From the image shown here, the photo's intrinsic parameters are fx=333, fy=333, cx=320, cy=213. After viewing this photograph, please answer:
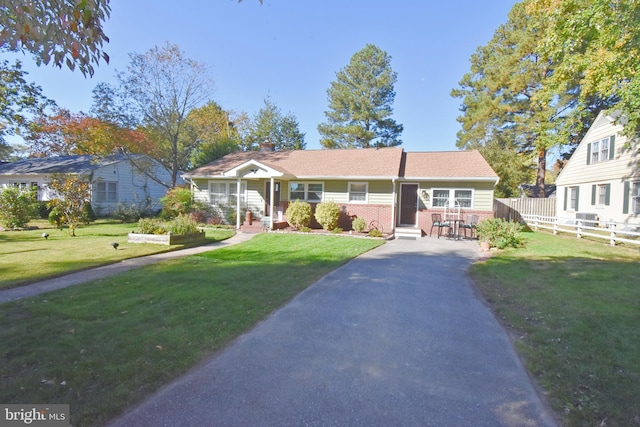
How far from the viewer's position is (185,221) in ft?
38.0

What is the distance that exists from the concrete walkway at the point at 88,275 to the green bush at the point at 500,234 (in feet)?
31.0

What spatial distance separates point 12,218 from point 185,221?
29.4ft

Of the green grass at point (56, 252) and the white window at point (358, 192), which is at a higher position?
the white window at point (358, 192)

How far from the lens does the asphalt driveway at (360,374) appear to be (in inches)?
99.0

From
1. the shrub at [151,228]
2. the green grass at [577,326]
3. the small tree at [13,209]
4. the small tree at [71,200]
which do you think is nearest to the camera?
the green grass at [577,326]

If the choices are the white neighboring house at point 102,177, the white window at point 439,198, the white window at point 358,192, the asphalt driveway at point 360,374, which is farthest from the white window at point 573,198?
the white neighboring house at point 102,177

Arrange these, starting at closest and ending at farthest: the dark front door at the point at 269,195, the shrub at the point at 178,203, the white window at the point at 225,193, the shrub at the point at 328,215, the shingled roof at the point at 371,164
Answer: the shrub at the point at 328,215, the shingled roof at the point at 371,164, the dark front door at the point at 269,195, the shrub at the point at 178,203, the white window at the point at 225,193

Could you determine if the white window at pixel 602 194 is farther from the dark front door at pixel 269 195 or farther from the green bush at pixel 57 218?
the green bush at pixel 57 218

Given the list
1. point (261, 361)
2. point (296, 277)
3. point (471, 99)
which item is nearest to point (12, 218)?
point (296, 277)

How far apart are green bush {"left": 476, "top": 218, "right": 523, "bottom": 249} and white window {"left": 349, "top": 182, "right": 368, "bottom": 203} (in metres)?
5.72

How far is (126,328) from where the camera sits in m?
3.97

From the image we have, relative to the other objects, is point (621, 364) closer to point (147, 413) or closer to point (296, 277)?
point (147, 413)

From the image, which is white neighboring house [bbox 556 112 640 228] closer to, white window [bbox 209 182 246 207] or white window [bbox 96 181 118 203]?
white window [bbox 209 182 246 207]

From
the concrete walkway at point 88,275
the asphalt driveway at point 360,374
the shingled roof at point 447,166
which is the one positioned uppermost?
the shingled roof at point 447,166
